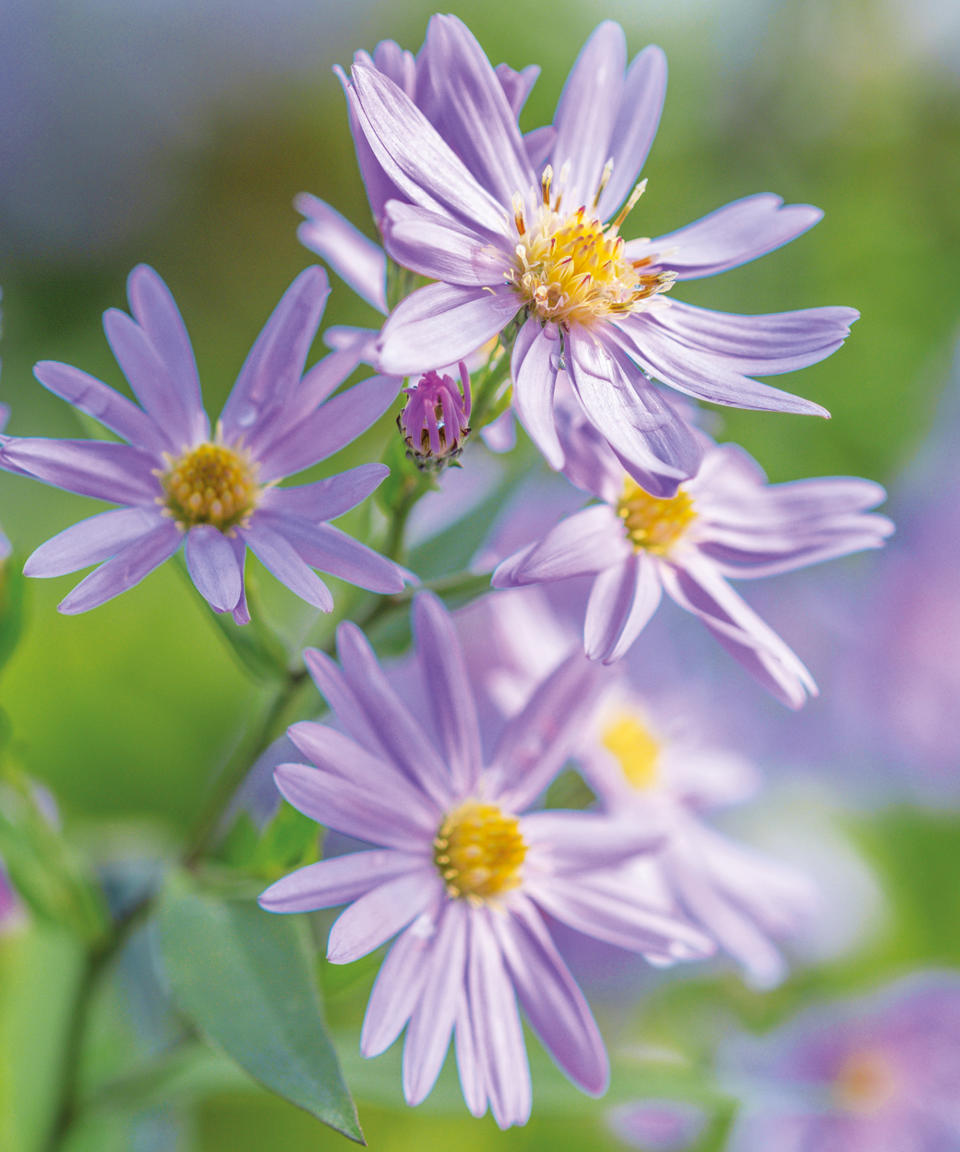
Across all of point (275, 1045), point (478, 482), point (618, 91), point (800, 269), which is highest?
point (800, 269)

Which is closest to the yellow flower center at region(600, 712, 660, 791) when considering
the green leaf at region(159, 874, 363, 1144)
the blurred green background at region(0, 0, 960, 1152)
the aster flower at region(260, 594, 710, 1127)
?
the aster flower at region(260, 594, 710, 1127)

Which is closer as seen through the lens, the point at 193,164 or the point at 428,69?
the point at 428,69

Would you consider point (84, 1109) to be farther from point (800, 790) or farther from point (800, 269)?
point (800, 269)

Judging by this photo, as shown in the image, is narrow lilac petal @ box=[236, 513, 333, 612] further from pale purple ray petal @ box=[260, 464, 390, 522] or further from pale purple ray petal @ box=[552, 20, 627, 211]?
pale purple ray petal @ box=[552, 20, 627, 211]

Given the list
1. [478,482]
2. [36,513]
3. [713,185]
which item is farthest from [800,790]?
[713,185]

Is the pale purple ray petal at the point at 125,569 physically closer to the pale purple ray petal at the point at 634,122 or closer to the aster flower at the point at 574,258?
the aster flower at the point at 574,258

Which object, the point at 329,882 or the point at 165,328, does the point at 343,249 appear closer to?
the point at 165,328
